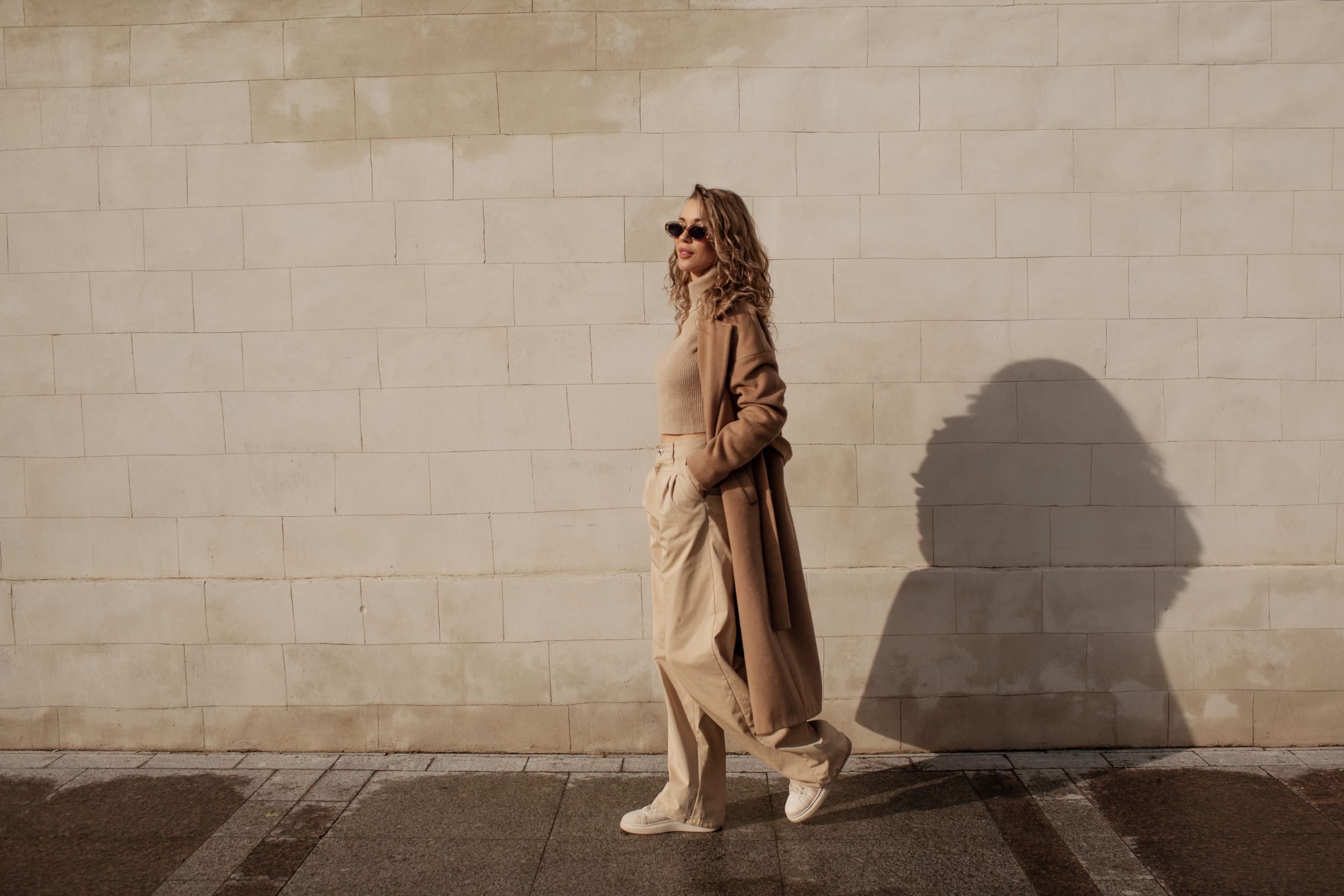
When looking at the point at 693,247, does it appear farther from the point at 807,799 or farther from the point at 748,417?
the point at 807,799

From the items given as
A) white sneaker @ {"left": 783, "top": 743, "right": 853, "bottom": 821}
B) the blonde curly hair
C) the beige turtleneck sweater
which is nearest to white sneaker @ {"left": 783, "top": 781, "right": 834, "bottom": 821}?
white sneaker @ {"left": 783, "top": 743, "right": 853, "bottom": 821}

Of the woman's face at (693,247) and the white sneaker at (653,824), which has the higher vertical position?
the woman's face at (693,247)

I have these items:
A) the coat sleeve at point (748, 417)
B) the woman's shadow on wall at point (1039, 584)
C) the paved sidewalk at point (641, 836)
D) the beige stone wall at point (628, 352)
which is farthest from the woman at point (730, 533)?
the woman's shadow on wall at point (1039, 584)

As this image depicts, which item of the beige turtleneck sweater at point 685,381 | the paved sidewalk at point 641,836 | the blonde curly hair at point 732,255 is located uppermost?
the blonde curly hair at point 732,255

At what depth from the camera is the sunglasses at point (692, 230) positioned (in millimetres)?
3178

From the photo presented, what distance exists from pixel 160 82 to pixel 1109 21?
3897mm

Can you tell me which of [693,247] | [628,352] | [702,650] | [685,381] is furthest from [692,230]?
[702,650]

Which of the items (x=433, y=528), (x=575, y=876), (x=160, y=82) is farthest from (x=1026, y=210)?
(x=160, y=82)

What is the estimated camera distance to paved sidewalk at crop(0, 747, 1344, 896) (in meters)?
3.03

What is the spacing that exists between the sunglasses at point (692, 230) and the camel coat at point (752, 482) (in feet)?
0.84

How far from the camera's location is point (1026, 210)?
13.1 feet

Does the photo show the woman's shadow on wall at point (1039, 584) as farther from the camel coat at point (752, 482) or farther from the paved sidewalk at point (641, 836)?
the camel coat at point (752, 482)

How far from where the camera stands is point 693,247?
321 centimetres

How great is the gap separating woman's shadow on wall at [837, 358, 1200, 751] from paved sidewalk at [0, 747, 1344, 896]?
184 millimetres
